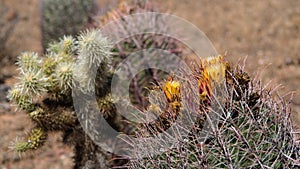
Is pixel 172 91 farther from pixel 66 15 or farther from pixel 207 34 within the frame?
pixel 207 34

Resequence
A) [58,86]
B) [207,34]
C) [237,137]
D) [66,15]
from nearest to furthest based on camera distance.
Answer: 1. [237,137]
2. [58,86]
3. [66,15]
4. [207,34]

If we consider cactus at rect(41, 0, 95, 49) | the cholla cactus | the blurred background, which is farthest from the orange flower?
cactus at rect(41, 0, 95, 49)

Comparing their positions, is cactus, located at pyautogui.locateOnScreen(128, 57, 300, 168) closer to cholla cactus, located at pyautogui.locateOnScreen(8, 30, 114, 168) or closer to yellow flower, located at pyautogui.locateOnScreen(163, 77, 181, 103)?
yellow flower, located at pyautogui.locateOnScreen(163, 77, 181, 103)

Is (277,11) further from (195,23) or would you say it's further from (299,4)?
(195,23)

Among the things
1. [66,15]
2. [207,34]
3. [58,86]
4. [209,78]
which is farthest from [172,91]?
[207,34]

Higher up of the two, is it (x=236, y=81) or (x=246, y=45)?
(x=246, y=45)

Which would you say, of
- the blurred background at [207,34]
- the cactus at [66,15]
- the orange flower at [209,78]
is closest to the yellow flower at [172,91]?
the orange flower at [209,78]

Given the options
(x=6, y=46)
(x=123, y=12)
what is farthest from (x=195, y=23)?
(x=123, y=12)
